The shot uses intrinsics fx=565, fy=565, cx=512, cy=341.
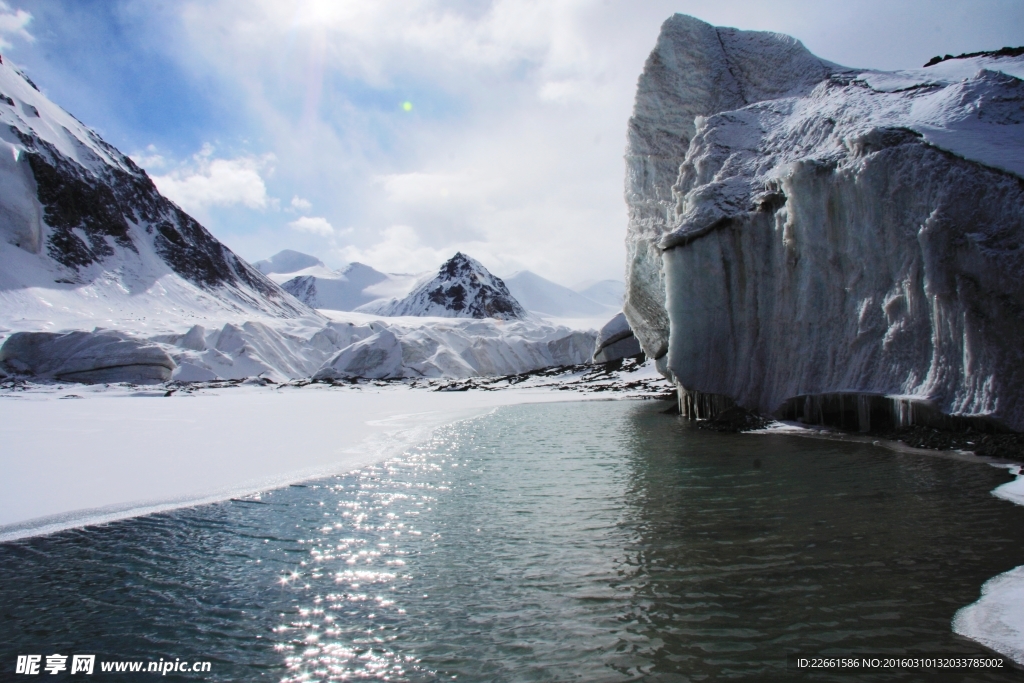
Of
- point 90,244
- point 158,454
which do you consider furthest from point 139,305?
point 158,454

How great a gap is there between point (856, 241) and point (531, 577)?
38.1ft

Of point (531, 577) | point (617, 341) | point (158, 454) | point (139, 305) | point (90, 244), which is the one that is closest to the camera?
point (531, 577)

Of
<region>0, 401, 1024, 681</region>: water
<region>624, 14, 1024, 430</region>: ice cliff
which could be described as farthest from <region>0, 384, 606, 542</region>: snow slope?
<region>624, 14, 1024, 430</region>: ice cliff

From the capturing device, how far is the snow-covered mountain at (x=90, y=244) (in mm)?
67188

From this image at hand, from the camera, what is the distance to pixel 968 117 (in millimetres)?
11625

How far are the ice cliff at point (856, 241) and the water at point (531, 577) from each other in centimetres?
313

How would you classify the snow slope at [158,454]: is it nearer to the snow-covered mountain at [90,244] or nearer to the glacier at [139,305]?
the glacier at [139,305]

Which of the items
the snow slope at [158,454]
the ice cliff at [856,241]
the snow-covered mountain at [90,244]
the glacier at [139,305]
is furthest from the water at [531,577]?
the snow-covered mountain at [90,244]

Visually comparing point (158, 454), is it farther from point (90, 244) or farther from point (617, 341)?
point (90, 244)

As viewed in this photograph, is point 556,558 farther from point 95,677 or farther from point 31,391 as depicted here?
point 31,391

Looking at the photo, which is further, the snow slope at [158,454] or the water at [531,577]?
the snow slope at [158,454]

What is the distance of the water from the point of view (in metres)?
3.80

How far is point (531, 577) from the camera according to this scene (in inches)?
197

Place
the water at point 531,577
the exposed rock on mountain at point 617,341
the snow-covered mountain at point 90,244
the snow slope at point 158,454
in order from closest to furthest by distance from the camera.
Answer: the water at point 531,577
the snow slope at point 158,454
the exposed rock on mountain at point 617,341
the snow-covered mountain at point 90,244
